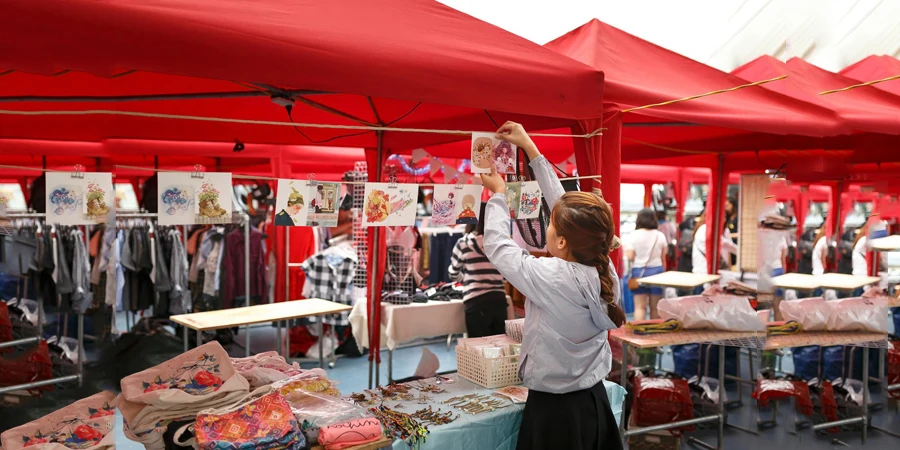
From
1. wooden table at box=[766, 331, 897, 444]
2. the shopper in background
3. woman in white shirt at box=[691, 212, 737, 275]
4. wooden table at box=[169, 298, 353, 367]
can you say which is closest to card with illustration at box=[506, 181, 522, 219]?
the shopper in background

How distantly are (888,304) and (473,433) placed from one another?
3275 millimetres

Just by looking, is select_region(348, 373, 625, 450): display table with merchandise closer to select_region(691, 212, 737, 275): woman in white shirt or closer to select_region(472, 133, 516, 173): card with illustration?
select_region(472, 133, 516, 173): card with illustration

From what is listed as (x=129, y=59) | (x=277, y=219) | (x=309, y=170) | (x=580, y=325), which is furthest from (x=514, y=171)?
(x=309, y=170)

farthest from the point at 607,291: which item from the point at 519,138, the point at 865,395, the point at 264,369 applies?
the point at 865,395

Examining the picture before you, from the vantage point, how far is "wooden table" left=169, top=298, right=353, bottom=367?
450cm

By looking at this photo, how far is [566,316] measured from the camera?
215 cm

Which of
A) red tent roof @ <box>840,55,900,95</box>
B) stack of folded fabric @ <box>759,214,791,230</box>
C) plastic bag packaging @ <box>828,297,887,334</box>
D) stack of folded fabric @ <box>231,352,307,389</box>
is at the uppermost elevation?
red tent roof @ <box>840,55,900,95</box>

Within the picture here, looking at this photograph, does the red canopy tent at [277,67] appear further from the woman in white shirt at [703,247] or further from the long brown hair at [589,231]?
the woman in white shirt at [703,247]

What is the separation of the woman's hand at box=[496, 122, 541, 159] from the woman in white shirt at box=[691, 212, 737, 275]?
377cm

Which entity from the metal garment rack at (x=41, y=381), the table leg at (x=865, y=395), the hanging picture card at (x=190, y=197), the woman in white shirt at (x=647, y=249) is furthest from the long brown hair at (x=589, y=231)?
the woman in white shirt at (x=647, y=249)

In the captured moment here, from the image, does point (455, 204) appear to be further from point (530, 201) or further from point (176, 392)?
point (176, 392)

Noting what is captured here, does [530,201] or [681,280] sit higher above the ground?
[530,201]

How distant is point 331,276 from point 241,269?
47.1 inches

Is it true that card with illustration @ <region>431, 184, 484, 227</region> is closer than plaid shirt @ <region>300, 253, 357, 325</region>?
Yes
